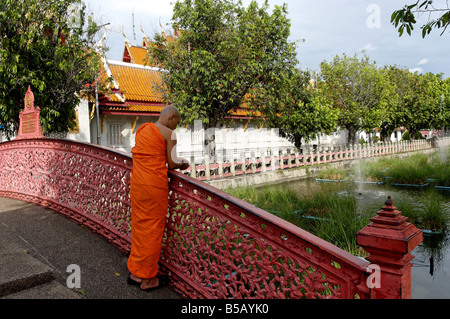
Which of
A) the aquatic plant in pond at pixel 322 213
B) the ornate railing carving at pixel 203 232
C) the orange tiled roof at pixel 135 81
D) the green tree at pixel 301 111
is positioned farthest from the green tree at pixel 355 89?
the ornate railing carving at pixel 203 232

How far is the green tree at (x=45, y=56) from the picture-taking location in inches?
355

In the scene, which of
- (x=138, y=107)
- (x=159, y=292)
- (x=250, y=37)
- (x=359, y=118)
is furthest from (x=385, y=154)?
(x=159, y=292)

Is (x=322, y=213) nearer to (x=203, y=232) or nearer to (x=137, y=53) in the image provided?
(x=203, y=232)

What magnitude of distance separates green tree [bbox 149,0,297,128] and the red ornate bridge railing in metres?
7.95

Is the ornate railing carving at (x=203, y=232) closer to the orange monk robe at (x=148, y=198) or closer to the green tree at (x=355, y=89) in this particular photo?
the orange monk robe at (x=148, y=198)

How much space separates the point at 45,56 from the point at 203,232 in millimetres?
9067

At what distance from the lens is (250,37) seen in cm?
A: 1409

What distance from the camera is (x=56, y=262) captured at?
3768mm

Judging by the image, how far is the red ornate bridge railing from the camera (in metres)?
2.36

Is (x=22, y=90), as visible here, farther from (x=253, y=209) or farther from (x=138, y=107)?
(x=253, y=209)

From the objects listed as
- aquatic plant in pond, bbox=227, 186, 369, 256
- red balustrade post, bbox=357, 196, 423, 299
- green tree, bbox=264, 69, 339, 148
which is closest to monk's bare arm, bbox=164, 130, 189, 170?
red balustrade post, bbox=357, 196, 423, 299

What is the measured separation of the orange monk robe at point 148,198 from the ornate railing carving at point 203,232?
0.23m

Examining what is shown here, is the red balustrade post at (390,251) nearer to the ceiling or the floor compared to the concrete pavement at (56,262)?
nearer to the ceiling

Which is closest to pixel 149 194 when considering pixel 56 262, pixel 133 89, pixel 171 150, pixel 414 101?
pixel 171 150
